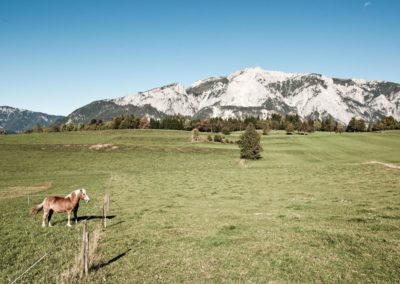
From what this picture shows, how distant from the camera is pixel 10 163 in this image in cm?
8444

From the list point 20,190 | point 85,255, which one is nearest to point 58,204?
point 85,255

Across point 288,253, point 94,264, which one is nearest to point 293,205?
point 288,253

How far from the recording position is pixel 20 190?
49281mm

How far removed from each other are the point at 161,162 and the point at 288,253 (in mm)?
76937

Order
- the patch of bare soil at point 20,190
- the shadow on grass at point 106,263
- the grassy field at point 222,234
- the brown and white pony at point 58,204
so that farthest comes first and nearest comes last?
1. the patch of bare soil at point 20,190
2. the brown and white pony at point 58,204
3. the shadow on grass at point 106,263
4. the grassy field at point 222,234

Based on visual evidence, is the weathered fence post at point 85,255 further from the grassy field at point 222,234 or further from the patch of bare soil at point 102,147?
the patch of bare soil at point 102,147

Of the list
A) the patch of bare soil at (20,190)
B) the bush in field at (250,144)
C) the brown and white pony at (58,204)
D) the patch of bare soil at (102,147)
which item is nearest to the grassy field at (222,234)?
the patch of bare soil at (20,190)

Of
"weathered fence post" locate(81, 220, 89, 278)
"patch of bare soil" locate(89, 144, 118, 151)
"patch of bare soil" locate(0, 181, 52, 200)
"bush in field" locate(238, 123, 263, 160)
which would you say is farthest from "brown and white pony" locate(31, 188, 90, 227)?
"patch of bare soil" locate(89, 144, 118, 151)

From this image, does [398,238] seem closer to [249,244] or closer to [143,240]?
[249,244]

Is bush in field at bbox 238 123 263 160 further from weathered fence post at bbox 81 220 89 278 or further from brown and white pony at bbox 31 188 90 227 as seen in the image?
weathered fence post at bbox 81 220 89 278

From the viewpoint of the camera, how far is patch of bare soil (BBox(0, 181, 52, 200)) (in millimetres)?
44031

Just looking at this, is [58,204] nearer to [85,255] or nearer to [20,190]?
[85,255]

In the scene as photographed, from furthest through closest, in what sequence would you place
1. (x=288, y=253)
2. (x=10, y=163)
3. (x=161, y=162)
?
(x=161, y=162) → (x=10, y=163) → (x=288, y=253)

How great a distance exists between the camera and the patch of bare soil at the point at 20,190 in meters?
44.0
